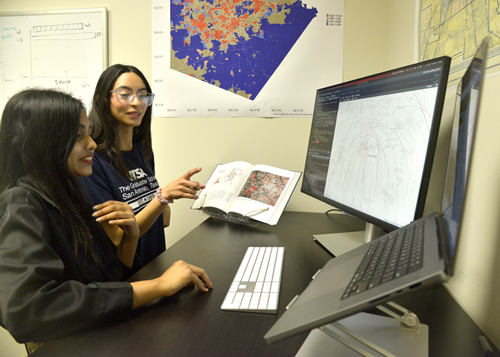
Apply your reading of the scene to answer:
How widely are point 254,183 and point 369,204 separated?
663mm

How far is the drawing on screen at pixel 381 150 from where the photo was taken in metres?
0.70

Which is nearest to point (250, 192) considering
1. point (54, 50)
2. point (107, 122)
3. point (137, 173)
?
point (137, 173)

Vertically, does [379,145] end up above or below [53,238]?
above

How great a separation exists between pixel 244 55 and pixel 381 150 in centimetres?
110

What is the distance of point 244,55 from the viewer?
1684 millimetres

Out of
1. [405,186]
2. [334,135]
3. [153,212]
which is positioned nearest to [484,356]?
[405,186]

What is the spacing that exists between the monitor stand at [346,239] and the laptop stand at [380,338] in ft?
1.19

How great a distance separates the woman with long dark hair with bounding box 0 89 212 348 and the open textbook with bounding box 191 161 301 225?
1.70ft

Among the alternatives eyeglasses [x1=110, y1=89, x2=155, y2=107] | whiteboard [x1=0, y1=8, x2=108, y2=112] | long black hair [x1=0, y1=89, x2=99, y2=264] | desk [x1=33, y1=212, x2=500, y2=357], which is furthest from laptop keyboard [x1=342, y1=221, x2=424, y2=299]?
whiteboard [x1=0, y1=8, x2=108, y2=112]

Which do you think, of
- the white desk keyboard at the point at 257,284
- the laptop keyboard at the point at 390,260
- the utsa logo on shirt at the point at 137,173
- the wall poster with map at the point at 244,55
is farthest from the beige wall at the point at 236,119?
the laptop keyboard at the point at 390,260

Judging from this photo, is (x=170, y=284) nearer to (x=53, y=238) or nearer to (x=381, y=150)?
(x=53, y=238)

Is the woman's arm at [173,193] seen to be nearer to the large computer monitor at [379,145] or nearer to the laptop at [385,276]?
the large computer monitor at [379,145]

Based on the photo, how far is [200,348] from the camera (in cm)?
52

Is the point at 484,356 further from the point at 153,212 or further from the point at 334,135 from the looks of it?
the point at 153,212
